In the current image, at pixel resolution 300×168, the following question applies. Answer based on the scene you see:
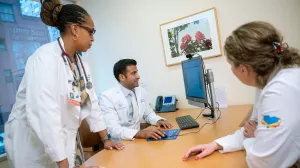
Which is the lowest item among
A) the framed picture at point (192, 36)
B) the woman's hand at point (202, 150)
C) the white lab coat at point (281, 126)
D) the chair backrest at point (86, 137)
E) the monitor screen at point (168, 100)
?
the chair backrest at point (86, 137)

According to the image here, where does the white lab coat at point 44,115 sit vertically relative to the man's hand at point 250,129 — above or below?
above

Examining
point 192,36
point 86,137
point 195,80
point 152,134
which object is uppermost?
point 192,36

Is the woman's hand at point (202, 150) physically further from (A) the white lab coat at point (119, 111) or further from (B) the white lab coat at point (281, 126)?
(A) the white lab coat at point (119, 111)

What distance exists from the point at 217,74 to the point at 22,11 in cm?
233

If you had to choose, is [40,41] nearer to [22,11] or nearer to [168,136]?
[22,11]

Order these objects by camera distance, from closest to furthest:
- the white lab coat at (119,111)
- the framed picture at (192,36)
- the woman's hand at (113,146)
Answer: the woman's hand at (113,146), the white lab coat at (119,111), the framed picture at (192,36)

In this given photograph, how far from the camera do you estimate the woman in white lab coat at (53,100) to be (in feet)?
3.22

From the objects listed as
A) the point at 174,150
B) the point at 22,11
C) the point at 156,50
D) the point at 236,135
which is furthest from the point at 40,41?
the point at 236,135

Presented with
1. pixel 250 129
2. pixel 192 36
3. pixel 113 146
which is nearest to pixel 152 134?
pixel 113 146

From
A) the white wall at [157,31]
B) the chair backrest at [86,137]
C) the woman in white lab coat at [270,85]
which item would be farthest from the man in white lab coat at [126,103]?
the woman in white lab coat at [270,85]

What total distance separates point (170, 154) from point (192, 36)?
1550 millimetres

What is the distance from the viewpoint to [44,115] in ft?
3.18

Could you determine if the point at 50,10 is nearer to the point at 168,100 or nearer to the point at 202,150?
the point at 202,150

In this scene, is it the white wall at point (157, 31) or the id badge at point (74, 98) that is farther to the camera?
the white wall at point (157, 31)
